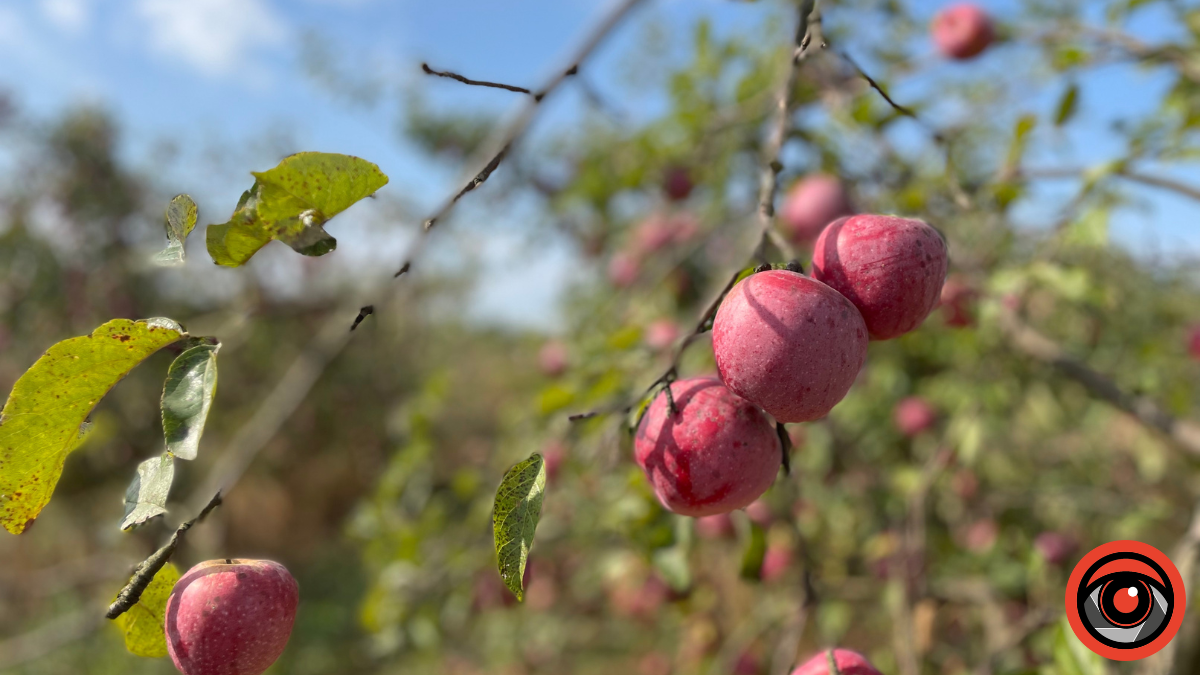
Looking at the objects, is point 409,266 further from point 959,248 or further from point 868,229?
point 959,248

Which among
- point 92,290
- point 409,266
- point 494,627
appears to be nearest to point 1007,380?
point 409,266

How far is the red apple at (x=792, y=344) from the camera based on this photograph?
0.51 meters

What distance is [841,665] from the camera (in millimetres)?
659

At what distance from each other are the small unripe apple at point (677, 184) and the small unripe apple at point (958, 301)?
1.11 metres

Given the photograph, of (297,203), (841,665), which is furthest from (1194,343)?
(297,203)

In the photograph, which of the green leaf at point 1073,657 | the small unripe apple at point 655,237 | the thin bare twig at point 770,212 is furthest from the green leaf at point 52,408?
the small unripe apple at point 655,237

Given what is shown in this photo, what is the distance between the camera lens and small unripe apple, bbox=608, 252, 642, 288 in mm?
2408

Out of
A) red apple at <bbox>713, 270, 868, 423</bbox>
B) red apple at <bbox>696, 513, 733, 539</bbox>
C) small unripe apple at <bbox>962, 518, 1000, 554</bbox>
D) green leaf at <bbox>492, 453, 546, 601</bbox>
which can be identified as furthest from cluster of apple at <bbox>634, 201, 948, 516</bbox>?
small unripe apple at <bbox>962, 518, 1000, 554</bbox>

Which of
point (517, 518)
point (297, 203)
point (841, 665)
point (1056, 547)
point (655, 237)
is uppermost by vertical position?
point (297, 203)

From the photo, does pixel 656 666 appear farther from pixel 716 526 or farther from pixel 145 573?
pixel 145 573

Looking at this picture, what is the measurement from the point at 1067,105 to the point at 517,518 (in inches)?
47.9

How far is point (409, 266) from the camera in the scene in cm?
50

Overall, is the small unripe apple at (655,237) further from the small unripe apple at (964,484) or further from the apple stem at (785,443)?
the apple stem at (785,443)

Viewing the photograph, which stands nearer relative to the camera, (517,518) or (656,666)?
(517,518)
